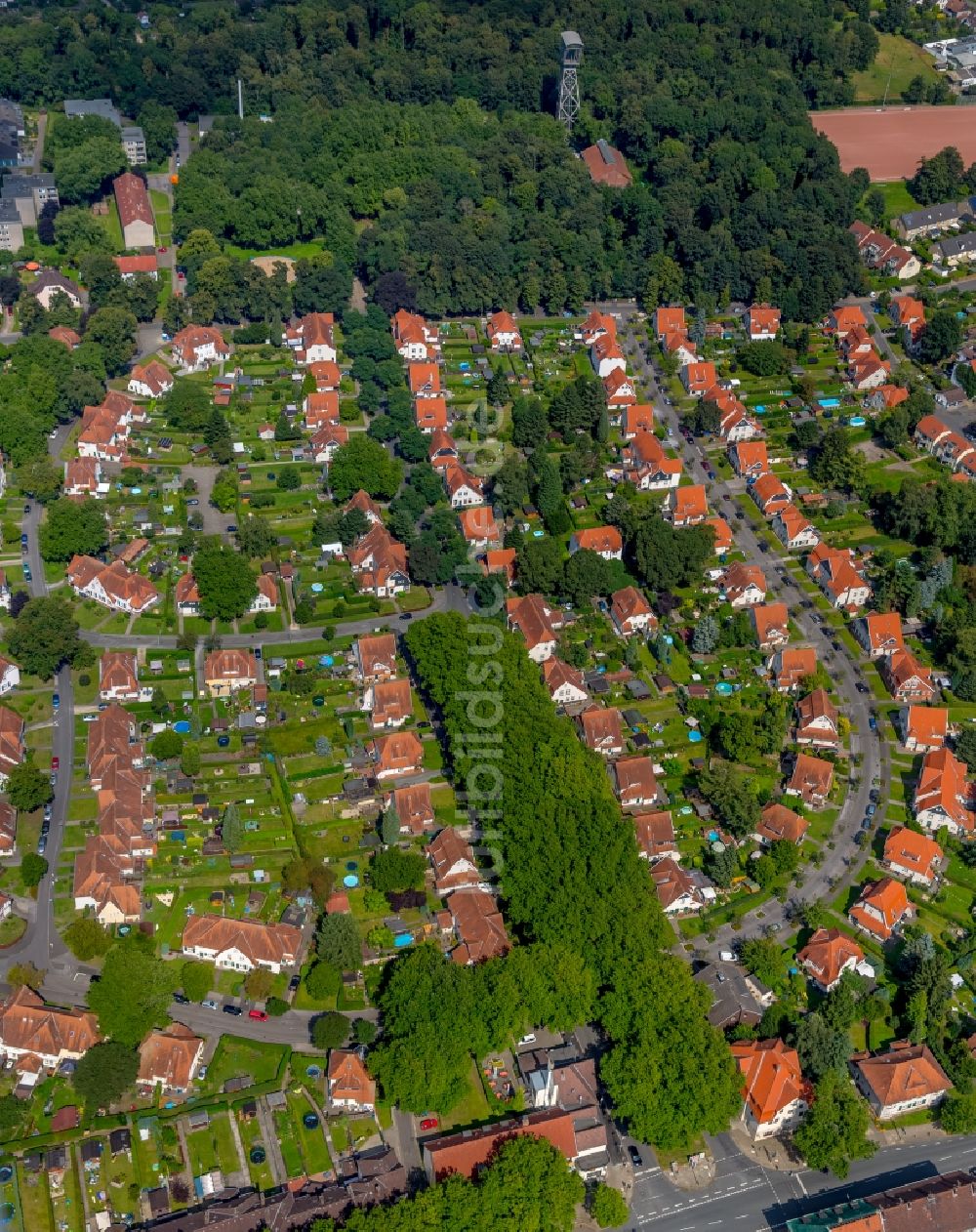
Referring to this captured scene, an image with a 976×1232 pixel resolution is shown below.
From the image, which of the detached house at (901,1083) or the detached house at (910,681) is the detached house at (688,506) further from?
the detached house at (901,1083)

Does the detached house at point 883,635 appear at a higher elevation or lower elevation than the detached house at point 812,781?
higher

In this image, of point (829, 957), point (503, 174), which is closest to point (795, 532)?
point (829, 957)

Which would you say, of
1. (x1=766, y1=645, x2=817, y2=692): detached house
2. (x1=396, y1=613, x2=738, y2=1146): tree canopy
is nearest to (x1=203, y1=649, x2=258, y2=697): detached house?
(x1=396, y1=613, x2=738, y2=1146): tree canopy

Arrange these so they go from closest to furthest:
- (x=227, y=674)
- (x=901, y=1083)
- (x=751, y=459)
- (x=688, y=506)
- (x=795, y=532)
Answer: (x=901, y=1083), (x=227, y=674), (x=795, y=532), (x=688, y=506), (x=751, y=459)

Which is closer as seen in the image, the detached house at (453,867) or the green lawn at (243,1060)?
the green lawn at (243,1060)

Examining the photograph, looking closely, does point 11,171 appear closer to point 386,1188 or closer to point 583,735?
point 583,735

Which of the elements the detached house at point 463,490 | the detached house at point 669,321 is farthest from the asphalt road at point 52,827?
the detached house at point 669,321

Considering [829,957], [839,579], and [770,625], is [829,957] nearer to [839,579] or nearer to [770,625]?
[770,625]
